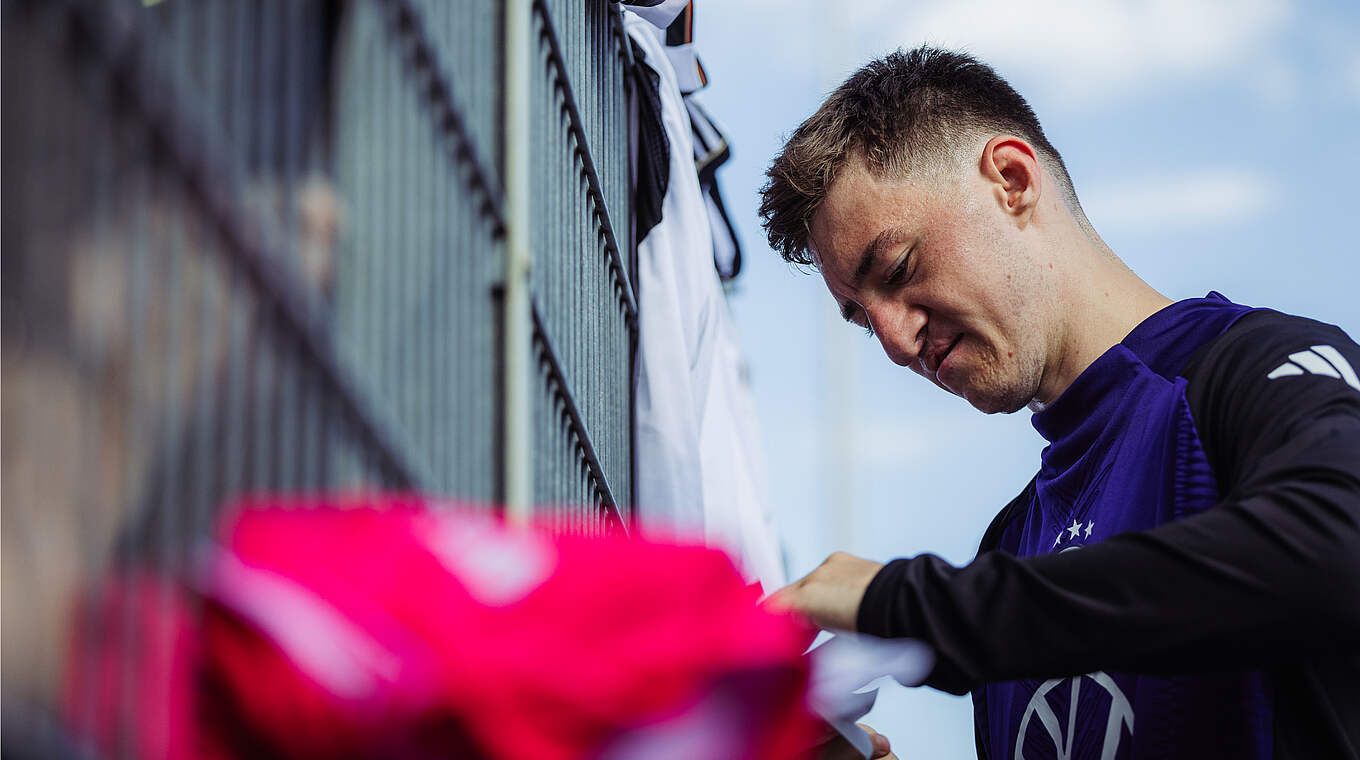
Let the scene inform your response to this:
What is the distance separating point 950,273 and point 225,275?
143 cm

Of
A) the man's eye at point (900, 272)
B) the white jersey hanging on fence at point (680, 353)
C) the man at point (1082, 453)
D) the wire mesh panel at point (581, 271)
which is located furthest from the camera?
the white jersey hanging on fence at point (680, 353)

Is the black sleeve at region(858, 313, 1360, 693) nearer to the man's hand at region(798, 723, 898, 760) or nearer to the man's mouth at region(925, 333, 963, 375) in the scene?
the man's hand at region(798, 723, 898, 760)

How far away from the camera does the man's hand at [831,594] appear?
4.00 ft

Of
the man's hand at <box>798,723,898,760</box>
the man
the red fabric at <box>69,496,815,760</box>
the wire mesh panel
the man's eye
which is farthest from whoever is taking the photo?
the man's eye

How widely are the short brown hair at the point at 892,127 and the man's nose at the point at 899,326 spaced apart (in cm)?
20

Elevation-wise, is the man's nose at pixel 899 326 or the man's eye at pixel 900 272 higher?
the man's eye at pixel 900 272

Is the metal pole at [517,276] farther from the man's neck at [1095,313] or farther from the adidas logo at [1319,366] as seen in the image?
the man's neck at [1095,313]

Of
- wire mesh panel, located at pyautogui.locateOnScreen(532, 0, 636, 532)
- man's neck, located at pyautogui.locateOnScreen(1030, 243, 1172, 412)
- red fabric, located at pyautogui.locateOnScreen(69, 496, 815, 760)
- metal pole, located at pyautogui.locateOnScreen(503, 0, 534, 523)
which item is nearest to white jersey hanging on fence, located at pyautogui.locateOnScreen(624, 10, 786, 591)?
wire mesh panel, located at pyautogui.locateOnScreen(532, 0, 636, 532)

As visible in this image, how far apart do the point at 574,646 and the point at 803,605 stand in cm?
62

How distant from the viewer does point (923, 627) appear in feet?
3.90

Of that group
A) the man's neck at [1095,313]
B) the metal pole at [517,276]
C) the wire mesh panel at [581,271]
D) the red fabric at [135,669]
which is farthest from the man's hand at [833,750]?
the man's neck at [1095,313]

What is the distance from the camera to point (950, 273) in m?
2.00

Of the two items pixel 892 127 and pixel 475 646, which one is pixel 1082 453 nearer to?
pixel 892 127

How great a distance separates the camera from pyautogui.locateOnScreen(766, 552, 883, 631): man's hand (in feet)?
4.00
